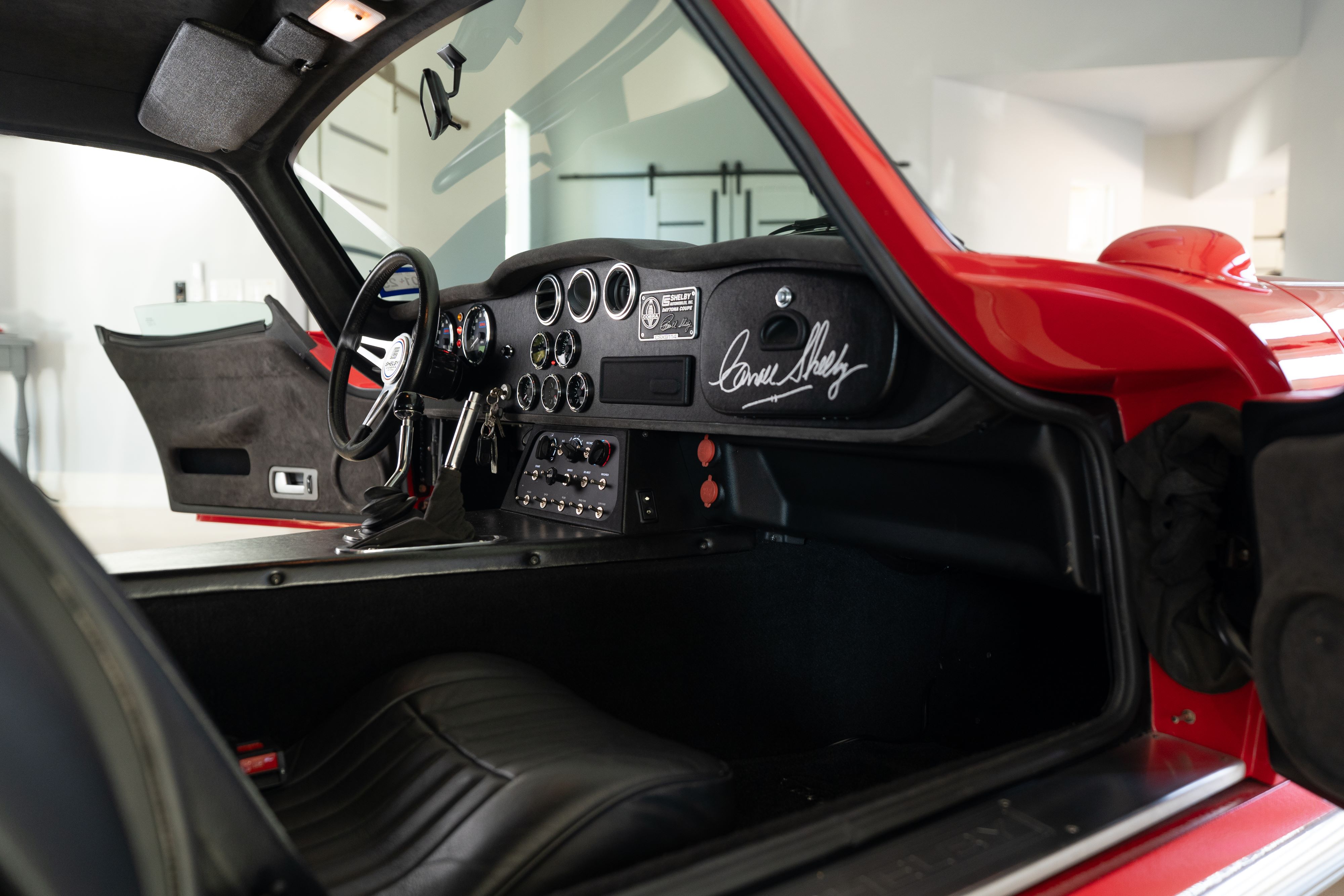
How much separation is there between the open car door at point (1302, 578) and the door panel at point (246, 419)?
5.43 ft

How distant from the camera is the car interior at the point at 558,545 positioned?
728 millimetres

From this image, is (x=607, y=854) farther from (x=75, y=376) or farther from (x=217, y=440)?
(x=75, y=376)

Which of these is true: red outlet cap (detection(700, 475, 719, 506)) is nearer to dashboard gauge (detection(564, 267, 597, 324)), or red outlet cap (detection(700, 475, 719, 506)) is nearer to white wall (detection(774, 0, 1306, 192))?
dashboard gauge (detection(564, 267, 597, 324))

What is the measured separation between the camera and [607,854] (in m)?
0.70

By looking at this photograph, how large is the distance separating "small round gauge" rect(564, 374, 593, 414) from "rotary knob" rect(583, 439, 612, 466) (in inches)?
2.9

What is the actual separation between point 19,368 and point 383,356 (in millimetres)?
5414

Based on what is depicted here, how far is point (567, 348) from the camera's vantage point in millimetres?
1607

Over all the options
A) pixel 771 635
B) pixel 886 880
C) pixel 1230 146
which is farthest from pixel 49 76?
pixel 1230 146

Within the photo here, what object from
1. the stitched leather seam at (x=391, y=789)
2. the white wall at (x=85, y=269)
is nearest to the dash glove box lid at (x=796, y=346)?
the stitched leather seam at (x=391, y=789)

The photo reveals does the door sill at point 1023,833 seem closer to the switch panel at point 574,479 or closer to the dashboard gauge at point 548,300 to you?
the switch panel at point 574,479

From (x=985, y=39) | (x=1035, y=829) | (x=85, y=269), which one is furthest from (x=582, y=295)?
(x=985, y=39)

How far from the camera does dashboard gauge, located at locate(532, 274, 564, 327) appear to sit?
164cm

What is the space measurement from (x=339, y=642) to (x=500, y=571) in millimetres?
256
